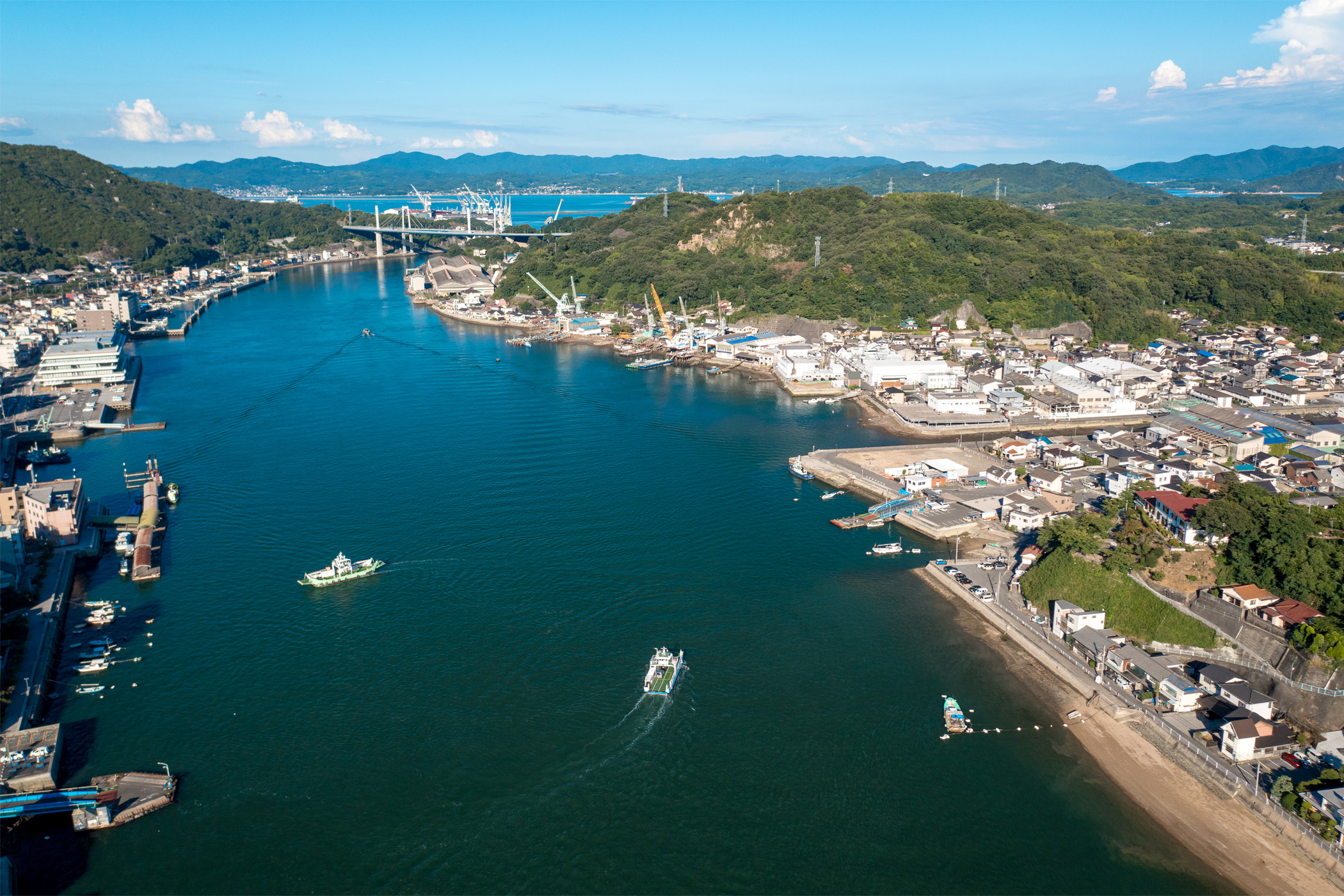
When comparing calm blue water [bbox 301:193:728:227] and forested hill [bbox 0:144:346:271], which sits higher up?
calm blue water [bbox 301:193:728:227]

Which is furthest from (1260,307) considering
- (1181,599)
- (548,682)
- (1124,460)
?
(548,682)

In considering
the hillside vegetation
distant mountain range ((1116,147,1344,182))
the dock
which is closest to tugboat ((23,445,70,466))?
the dock

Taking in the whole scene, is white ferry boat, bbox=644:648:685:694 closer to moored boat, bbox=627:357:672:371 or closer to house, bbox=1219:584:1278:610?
house, bbox=1219:584:1278:610

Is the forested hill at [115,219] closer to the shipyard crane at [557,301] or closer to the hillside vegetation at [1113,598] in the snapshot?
the shipyard crane at [557,301]

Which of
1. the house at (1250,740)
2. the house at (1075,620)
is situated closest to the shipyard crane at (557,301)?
the house at (1075,620)

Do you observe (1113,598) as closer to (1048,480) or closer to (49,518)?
(1048,480)

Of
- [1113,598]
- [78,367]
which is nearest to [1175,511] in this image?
[1113,598]

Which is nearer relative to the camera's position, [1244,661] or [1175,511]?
[1244,661]

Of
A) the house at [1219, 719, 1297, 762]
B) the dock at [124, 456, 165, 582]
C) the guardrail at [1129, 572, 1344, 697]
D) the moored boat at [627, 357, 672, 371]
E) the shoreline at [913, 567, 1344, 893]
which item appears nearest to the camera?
the shoreline at [913, 567, 1344, 893]
